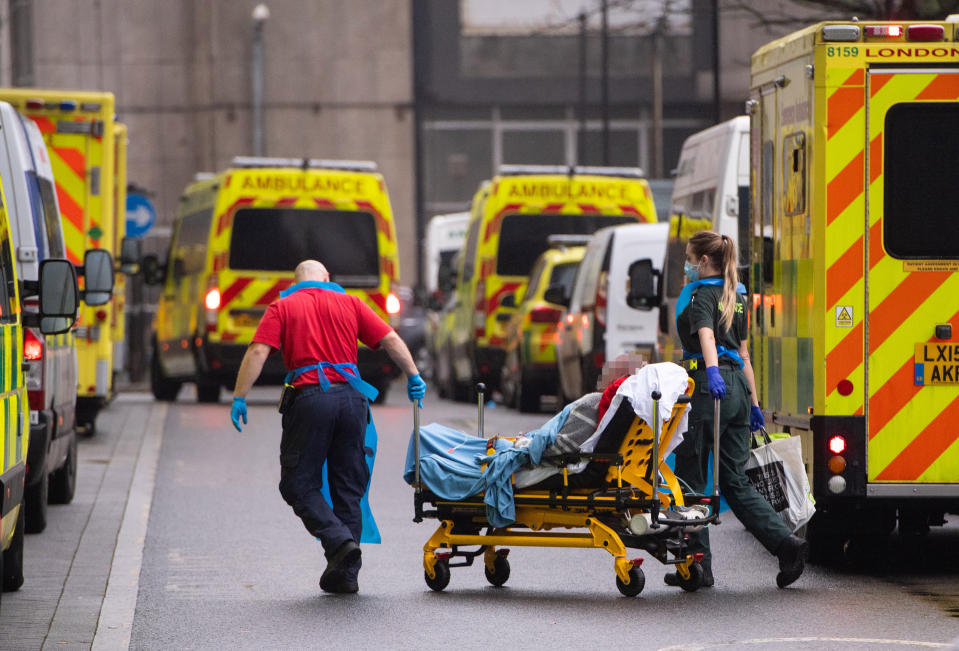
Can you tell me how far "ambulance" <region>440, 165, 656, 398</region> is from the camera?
24047 millimetres

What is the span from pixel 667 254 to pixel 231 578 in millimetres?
6167

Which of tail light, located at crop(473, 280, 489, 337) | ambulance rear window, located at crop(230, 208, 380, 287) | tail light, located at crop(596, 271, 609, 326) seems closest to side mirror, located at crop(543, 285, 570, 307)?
tail light, located at crop(596, 271, 609, 326)

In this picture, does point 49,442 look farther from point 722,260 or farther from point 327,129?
point 327,129

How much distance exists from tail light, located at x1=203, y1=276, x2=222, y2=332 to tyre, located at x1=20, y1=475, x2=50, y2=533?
11.7 meters

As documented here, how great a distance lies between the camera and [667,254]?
50.0 feet

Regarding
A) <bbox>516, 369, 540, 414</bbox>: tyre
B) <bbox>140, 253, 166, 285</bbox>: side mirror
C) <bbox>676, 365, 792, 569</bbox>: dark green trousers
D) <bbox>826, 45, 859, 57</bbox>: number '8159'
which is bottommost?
<bbox>516, 369, 540, 414</bbox>: tyre

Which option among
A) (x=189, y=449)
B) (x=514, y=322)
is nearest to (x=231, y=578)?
(x=189, y=449)

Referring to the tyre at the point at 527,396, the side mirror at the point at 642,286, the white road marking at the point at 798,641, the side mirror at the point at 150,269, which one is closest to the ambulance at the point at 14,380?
the white road marking at the point at 798,641

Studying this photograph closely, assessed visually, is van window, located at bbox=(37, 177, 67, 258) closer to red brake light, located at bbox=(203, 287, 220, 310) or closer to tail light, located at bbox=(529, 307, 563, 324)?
tail light, located at bbox=(529, 307, 563, 324)

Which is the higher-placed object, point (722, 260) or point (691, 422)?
point (722, 260)

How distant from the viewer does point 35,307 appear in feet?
38.0

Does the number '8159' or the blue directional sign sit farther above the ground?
the number '8159'

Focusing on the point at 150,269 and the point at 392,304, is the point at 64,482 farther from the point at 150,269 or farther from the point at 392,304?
the point at 150,269

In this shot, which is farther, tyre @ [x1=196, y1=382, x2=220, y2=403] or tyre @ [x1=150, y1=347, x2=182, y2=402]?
tyre @ [x1=150, y1=347, x2=182, y2=402]
